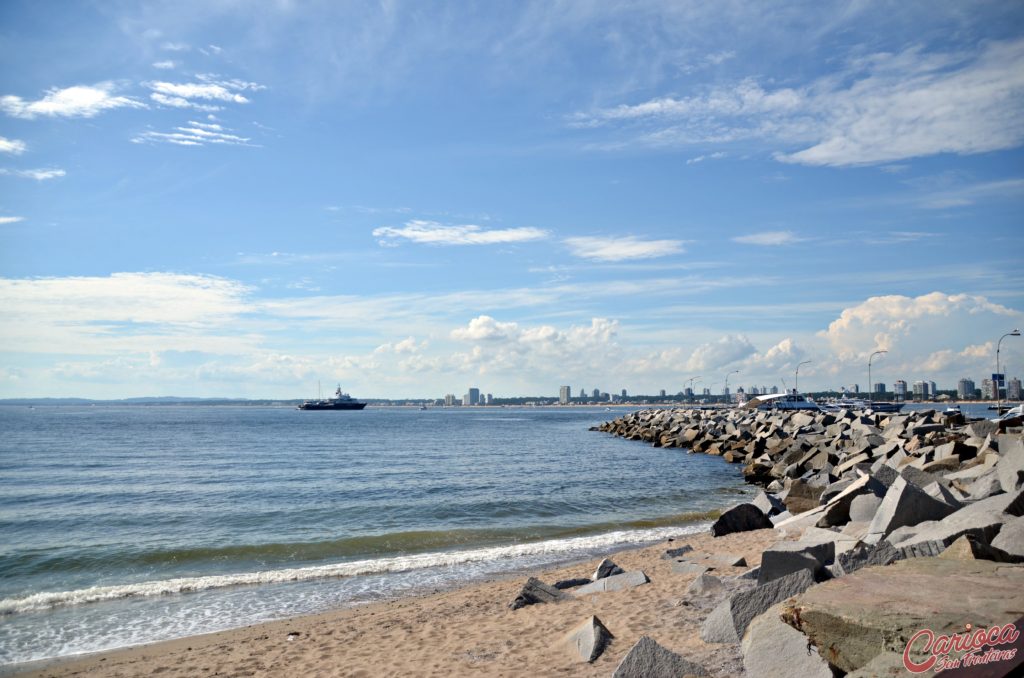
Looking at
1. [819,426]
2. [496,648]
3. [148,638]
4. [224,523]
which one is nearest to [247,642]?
[148,638]

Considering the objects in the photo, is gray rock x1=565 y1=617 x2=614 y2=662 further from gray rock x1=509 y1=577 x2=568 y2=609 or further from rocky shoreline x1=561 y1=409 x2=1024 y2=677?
gray rock x1=509 y1=577 x2=568 y2=609

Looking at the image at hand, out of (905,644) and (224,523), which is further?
(224,523)

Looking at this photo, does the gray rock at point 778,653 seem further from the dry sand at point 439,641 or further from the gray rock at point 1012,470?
the gray rock at point 1012,470

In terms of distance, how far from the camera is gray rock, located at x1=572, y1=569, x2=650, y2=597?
830 cm

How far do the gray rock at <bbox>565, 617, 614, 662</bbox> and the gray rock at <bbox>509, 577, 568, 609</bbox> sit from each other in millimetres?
1778

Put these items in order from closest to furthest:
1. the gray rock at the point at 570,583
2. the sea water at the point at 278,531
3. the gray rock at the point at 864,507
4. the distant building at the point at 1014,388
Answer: the gray rock at the point at 864,507 → the gray rock at the point at 570,583 → the sea water at the point at 278,531 → the distant building at the point at 1014,388

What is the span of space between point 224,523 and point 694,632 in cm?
1322

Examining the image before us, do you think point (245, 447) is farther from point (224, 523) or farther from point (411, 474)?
point (224, 523)

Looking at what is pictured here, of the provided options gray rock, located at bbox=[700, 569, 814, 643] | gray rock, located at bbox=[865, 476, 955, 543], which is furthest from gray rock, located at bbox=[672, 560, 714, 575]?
gray rock, located at bbox=[700, 569, 814, 643]

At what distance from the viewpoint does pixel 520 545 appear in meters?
13.2

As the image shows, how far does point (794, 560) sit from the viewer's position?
18.6ft

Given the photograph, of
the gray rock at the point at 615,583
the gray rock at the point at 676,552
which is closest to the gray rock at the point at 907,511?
the gray rock at the point at 615,583

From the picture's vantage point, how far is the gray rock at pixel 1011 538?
16.4 feet

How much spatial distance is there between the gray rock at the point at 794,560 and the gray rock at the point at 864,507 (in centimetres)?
305
